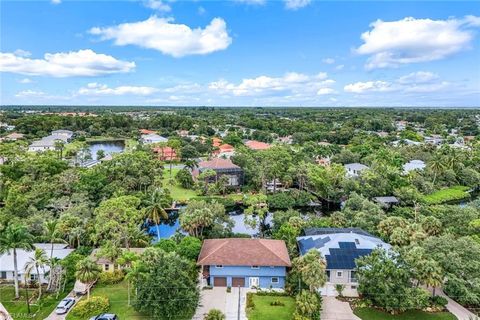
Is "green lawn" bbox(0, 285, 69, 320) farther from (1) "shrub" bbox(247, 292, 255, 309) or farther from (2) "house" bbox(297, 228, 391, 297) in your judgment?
(2) "house" bbox(297, 228, 391, 297)

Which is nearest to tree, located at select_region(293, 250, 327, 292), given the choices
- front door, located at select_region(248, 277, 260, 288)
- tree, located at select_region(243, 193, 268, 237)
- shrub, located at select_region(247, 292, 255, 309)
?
shrub, located at select_region(247, 292, 255, 309)

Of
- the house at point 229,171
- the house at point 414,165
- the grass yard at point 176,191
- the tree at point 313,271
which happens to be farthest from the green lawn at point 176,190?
the house at point 414,165

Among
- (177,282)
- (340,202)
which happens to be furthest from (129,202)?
(340,202)

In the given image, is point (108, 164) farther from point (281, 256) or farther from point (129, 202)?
point (281, 256)

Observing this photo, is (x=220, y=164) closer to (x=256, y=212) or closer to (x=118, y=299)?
(x=256, y=212)

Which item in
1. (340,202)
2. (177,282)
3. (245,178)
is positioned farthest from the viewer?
(245,178)
